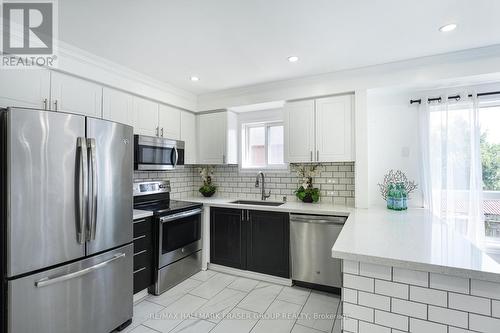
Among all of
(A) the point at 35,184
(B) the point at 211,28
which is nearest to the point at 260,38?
(B) the point at 211,28

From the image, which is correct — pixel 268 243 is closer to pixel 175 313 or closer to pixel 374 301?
pixel 175 313

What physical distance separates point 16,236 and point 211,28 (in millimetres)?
1936

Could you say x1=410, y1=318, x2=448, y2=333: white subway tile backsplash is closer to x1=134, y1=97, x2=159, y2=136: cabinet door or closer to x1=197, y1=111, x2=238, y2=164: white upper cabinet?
x1=197, y1=111, x2=238, y2=164: white upper cabinet

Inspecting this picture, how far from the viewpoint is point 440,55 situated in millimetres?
2396

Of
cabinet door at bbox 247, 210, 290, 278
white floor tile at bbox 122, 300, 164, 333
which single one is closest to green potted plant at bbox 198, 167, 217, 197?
cabinet door at bbox 247, 210, 290, 278

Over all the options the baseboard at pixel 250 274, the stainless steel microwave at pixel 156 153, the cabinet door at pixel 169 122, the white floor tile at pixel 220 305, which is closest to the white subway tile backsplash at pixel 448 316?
the white floor tile at pixel 220 305

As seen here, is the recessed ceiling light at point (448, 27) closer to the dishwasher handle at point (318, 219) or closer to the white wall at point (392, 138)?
the white wall at point (392, 138)

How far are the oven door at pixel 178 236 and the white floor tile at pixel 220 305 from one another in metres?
0.65

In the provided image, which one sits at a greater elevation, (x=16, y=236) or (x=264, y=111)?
(x=264, y=111)

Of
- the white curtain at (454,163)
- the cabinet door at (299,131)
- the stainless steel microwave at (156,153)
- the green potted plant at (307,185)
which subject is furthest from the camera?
the green potted plant at (307,185)

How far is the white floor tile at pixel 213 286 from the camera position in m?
2.71

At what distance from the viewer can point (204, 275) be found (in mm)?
3168

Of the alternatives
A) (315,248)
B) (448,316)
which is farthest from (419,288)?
(315,248)

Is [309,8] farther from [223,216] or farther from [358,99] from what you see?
[223,216]
